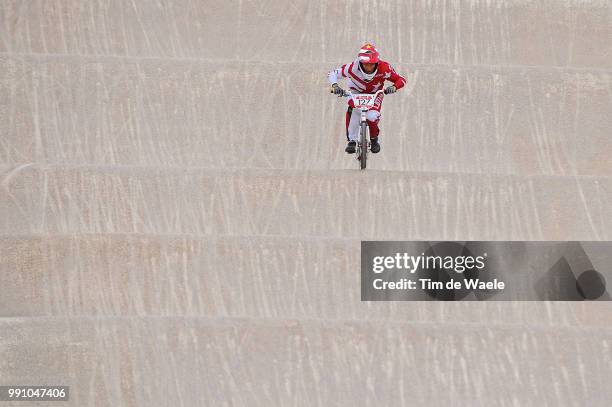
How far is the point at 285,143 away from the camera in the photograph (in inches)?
737

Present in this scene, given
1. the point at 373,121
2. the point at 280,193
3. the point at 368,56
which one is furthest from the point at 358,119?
the point at 280,193

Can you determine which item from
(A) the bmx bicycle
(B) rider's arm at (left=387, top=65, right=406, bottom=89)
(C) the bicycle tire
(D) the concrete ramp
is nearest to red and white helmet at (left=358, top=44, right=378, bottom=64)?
(B) rider's arm at (left=387, top=65, right=406, bottom=89)

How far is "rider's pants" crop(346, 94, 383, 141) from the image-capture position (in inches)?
648

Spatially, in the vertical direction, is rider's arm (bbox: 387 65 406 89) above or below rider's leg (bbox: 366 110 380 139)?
above

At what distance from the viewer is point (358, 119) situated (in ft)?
55.7

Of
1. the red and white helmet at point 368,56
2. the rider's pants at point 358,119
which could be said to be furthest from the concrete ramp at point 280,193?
the red and white helmet at point 368,56

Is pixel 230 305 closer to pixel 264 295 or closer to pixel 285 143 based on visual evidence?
pixel 264 295

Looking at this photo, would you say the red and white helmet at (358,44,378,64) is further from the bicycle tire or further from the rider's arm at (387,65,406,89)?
the bicycle tire

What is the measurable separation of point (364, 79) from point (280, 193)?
1837 millimetres

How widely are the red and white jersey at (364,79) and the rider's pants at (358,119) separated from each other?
0.17m

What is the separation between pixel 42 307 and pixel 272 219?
311cm

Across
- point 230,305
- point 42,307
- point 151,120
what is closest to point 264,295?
point 230,305

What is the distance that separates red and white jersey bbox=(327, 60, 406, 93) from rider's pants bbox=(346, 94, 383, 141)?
171mm

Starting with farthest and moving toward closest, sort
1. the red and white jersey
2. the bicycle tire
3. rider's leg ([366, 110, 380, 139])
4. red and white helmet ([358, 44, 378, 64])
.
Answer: the bicycle tire, rider's leg ([366, 110, 380, 139]), the red and white jersey, red and white helmet ([358, 44, 378, 64])
